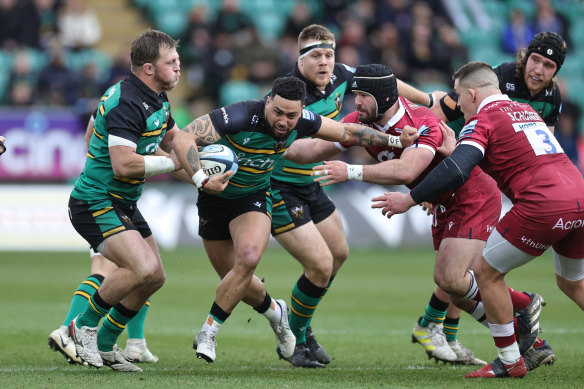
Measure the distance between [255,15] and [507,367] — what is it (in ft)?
59.5

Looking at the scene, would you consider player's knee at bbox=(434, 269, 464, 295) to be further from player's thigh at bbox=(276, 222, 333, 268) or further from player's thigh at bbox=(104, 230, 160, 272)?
player's thigh at bbox=(104, 230, 160, 272)

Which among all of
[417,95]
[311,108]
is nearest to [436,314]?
[417,95]

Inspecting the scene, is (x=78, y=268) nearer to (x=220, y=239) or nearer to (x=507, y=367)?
(x=220, y=239)

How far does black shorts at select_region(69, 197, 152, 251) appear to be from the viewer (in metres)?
7.65

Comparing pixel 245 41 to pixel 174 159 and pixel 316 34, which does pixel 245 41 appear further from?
pixel 174 159

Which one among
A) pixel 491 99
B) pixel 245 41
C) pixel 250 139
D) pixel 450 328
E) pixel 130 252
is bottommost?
pixel 450 328

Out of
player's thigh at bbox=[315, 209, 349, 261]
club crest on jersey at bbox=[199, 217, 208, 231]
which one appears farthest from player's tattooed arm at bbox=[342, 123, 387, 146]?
club crest on jersey at bbox=[199, 217, 208, 231]

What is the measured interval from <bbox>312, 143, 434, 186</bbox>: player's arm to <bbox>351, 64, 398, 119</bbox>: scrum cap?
0.55 metres

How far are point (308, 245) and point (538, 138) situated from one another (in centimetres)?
249

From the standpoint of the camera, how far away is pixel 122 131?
744 centimetres

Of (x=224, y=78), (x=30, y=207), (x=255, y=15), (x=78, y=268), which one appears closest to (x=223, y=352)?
(x=78, y=268)

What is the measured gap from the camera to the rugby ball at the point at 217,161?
7609mm

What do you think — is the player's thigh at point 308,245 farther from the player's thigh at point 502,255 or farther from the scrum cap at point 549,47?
the scrum cap at point 549,47

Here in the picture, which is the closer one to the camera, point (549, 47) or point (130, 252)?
point (130, 252)
